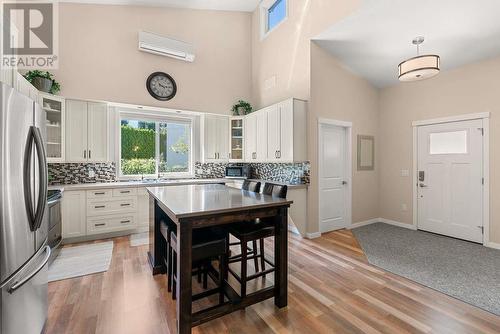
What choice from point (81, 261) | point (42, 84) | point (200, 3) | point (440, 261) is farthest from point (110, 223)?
point (440, 261)

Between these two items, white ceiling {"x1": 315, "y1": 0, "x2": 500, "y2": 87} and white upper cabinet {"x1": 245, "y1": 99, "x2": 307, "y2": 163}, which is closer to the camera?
white ceiling {"x1": 315, "y1": 0, "x2": 500, "y2": 87}

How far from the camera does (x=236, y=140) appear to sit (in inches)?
216

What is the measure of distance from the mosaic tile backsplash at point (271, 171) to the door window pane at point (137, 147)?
106cm

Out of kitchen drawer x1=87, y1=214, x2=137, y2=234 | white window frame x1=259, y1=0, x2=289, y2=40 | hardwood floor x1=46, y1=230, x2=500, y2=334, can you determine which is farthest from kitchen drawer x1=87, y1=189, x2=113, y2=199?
white window frame x1=259, y1=0, x2=289, y2=40

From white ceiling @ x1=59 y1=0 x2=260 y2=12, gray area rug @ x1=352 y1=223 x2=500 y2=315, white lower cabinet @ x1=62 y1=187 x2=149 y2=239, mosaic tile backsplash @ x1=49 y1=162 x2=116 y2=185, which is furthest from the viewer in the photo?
white ceiling @ x1=59 y1=0 x2=260 y2=12

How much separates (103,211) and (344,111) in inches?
186

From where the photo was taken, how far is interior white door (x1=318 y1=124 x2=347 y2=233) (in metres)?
4.20

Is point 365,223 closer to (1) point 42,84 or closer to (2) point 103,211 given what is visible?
(2) point 103,211

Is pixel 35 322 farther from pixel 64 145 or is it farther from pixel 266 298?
pixel 64 145

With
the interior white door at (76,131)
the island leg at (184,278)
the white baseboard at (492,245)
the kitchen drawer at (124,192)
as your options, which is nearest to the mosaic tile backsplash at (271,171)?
the kitchen drawer at (124,192)

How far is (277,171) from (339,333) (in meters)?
3.34

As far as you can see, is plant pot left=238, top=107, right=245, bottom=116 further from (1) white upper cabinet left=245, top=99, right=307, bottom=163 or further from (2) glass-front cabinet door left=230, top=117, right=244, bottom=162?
(1) white upper cabinet left=245, top=99, right=307, bottom=163

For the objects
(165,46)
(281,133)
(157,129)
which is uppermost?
(165,46)

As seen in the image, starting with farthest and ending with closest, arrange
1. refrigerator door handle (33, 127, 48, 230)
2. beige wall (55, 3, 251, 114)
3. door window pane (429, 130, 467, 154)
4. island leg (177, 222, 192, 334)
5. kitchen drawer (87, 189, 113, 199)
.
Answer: beige wall (55, 3, 251, 114)
door window pane (429, 130, 467, 154)
kitchen drawer (87, 189, 113, 199)
island leg (177, 222, 192, 334)
refrigerator door handle (33, 127, 48, 230)
